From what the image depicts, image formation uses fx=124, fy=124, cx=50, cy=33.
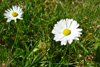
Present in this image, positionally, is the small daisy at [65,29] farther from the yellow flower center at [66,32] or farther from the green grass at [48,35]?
the green grass at [48,35]

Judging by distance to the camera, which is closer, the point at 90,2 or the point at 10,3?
the point at 90,2

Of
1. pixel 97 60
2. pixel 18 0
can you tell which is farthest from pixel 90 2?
pixel 18 0

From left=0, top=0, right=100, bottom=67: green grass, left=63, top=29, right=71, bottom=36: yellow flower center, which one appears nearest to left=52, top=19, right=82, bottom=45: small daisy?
left=63, top=29, right=71, bottom=36: yellow flower center

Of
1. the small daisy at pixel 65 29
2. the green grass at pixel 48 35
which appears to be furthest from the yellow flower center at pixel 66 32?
the green grass at pixel 48 35

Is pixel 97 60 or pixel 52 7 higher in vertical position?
pixel 52 7

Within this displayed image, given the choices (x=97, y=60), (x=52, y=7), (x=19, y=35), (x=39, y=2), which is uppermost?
(x=39, y=2)

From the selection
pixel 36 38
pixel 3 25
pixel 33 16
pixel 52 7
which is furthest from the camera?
pixel 52 7

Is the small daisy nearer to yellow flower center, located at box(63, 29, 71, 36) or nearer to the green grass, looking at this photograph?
yellow flower center, located at box(63, 29, 71, 36)

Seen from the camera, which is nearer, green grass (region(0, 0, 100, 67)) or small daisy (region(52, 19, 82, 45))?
small daisy (region(52, 19, 82, 45))

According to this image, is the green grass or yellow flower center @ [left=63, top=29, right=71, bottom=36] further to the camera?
the green grass

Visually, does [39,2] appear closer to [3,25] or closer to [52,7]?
[52,7]
